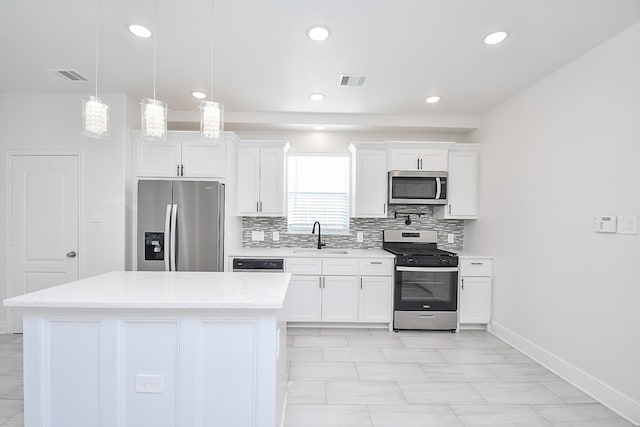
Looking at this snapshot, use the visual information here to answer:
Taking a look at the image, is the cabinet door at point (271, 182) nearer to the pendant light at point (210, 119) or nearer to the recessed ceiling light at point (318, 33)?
the recessed ceiling light at point (318, 33)

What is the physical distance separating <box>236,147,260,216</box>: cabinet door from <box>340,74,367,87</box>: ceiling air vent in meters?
1.44

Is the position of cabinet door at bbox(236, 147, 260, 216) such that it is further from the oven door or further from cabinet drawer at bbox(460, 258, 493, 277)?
cabinet drawer at bbox(460, 258, 493, 277)

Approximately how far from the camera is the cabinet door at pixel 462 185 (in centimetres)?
407

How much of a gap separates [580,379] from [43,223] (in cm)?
531

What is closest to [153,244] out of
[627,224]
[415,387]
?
[415,387]

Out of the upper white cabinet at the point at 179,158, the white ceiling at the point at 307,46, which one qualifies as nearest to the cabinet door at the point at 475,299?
the white ceiling at the point at 307,46

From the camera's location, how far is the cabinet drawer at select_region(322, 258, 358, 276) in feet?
12.4

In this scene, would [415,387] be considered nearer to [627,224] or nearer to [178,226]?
[627,224]

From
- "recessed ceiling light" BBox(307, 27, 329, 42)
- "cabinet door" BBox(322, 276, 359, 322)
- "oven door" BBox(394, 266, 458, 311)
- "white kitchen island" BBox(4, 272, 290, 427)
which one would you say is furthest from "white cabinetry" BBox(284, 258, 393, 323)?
"recessed ceiling light" BBox(307, 27, 329, 42)

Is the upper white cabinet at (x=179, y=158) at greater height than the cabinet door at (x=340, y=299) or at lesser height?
greater

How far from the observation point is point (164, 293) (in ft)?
5.84

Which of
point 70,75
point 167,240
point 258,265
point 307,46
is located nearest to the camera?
point 307,46

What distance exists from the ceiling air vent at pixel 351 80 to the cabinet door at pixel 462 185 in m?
1.71

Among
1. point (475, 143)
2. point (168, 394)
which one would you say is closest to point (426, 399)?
point (168, 394)
